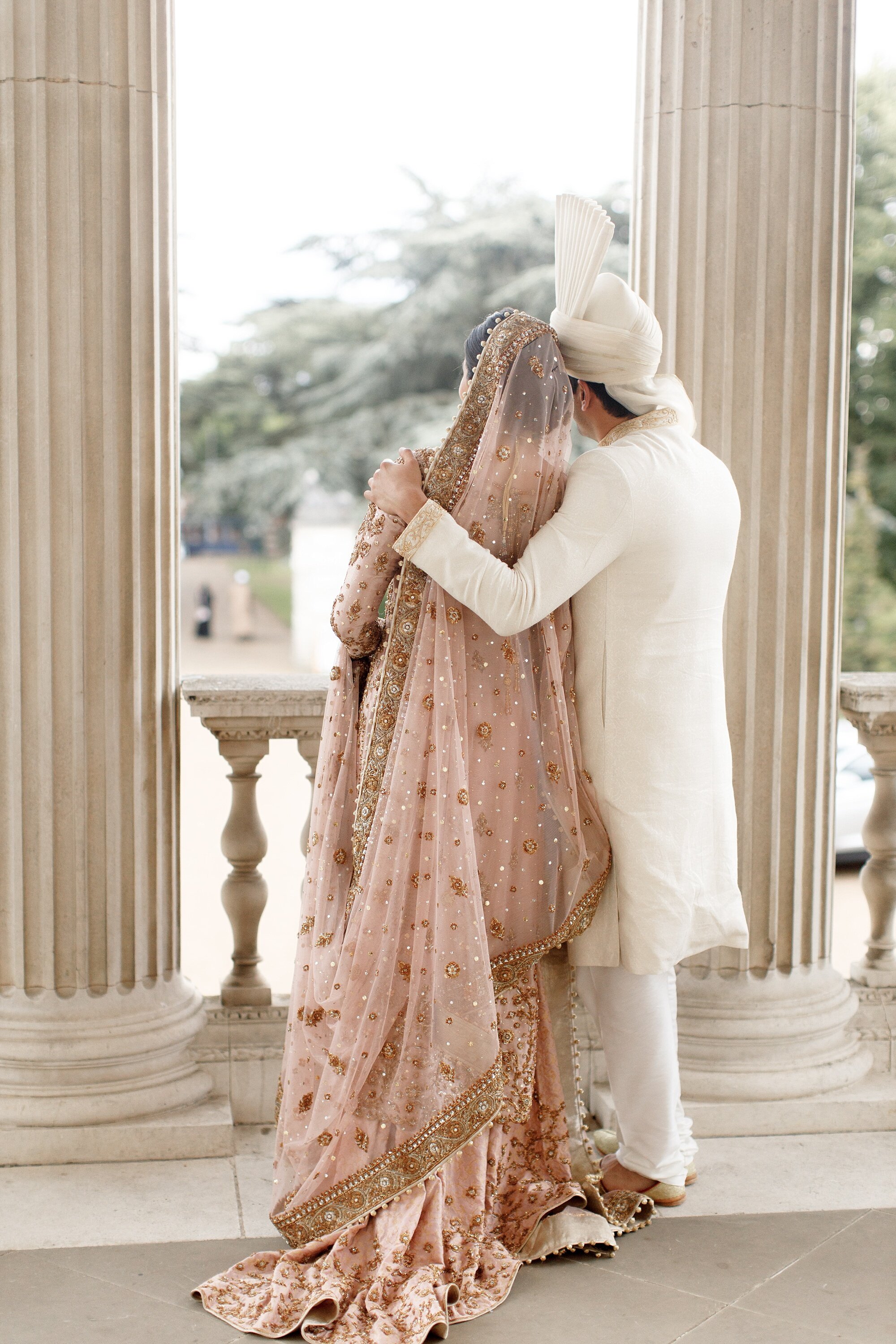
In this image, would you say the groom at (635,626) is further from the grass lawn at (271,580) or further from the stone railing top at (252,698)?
the grass lawn at (271,580)

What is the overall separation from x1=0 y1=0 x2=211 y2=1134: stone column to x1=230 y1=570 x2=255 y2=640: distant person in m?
23.9

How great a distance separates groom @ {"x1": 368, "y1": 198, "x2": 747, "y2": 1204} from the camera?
2.59 m

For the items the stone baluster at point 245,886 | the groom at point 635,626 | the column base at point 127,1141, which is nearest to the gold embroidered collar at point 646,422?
the groom at point 635,626

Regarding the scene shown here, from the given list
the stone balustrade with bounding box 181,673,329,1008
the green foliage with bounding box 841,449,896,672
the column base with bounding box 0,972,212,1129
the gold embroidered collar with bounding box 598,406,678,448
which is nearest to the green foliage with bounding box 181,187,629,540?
the green foliage with bounding box 841,449,896,672

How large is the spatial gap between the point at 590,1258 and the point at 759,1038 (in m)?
0.84

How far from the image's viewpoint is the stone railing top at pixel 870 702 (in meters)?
3.52

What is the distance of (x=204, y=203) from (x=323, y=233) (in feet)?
13.0

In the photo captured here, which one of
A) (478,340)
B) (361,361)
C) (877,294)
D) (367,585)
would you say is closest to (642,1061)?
(367,585)

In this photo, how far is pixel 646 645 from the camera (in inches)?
107

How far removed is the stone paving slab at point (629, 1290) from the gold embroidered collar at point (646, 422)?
1.62 m

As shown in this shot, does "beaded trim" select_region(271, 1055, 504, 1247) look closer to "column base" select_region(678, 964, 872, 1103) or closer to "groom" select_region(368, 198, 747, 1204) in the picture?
"groom" select_region(368, 198, 747, 1204)

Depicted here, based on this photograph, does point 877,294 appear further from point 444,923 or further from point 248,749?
point 444,923

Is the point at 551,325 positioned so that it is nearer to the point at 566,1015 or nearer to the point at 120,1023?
the point at 566,1015

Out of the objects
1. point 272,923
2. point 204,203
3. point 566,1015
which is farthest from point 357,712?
point 204,203
